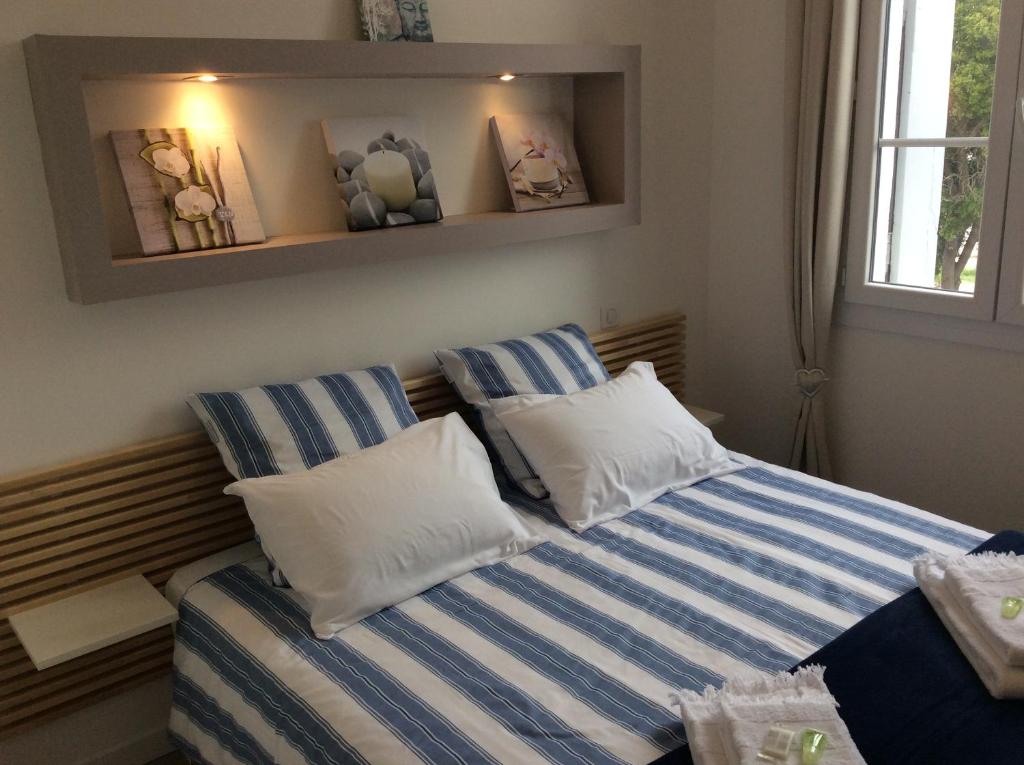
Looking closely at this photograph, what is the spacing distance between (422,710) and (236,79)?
1590mm

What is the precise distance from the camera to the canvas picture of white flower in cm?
285

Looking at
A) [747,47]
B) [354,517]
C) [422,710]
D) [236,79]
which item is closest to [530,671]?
[422,710]

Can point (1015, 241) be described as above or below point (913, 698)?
above

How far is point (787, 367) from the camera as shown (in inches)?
136

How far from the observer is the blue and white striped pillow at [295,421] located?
88.7 inches

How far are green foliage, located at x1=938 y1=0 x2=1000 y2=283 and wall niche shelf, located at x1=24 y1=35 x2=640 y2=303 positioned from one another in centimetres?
96

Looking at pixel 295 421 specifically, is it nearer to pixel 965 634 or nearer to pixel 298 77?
pixel 298 77

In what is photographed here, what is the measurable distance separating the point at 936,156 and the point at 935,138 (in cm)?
6

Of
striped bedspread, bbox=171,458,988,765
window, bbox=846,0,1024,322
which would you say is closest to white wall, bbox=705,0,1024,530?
window, bbox=846,0,1024,322

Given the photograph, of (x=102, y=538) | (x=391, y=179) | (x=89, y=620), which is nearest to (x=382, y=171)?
(x=391, y=179)

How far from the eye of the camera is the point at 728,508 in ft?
8.21

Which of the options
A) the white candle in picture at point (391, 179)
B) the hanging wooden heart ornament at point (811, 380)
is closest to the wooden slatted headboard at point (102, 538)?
the white candle in picture at point (391, 179)

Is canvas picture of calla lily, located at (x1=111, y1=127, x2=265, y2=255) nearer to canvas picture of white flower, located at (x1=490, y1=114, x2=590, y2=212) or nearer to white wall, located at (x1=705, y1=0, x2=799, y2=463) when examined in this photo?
canvas picture of white flower, located at (x1=490, y1=114, x2=590, y2=212)

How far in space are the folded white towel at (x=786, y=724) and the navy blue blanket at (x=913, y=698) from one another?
2.8 inches
